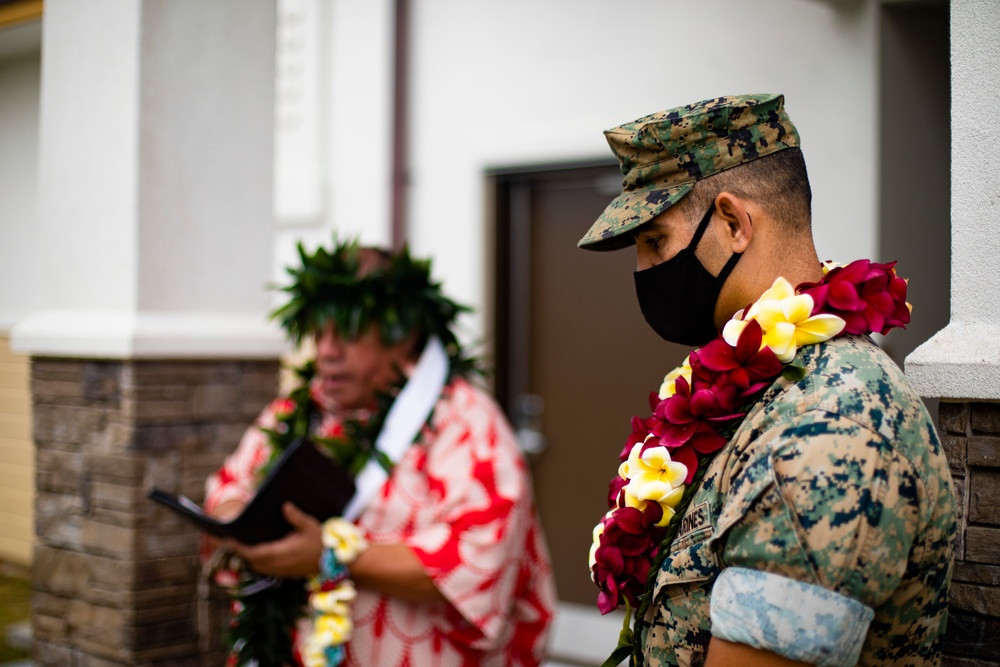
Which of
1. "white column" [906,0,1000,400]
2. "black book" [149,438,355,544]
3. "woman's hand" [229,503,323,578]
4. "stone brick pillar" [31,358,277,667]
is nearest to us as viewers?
"white column" [906,0,1000,400]

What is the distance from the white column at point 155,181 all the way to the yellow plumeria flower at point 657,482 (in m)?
2.29

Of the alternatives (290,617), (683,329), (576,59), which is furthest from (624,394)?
(683,329)

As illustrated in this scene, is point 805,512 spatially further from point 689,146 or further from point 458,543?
point 458,543

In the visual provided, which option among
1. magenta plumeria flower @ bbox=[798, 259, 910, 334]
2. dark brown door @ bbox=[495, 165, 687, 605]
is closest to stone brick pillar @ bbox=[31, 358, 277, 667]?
dark brown door @ bbox=[495, 165, 687, 605]

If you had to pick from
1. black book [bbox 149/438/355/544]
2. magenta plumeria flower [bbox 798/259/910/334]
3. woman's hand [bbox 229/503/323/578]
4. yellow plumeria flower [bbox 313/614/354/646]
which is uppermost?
magenta plumeria flower [bbox 798/259/910/334]

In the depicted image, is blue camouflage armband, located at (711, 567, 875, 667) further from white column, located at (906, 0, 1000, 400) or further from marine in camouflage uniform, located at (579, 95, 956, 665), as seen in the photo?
white column, located at (906, 0, 1000, 400)

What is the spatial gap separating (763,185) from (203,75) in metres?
2.70

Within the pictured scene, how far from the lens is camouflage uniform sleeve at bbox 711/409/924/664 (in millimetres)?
1271

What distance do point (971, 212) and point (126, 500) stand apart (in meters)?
2.86

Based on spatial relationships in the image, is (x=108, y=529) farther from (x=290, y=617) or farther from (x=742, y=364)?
(x=742, y=364)

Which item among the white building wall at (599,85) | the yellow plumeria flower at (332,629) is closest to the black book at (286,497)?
the yellow plumeria flower at (332,629)

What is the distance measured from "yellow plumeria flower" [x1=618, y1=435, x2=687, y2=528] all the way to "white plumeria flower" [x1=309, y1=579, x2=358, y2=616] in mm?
1326

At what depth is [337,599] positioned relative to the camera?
110 inches

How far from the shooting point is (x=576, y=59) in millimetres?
4941
